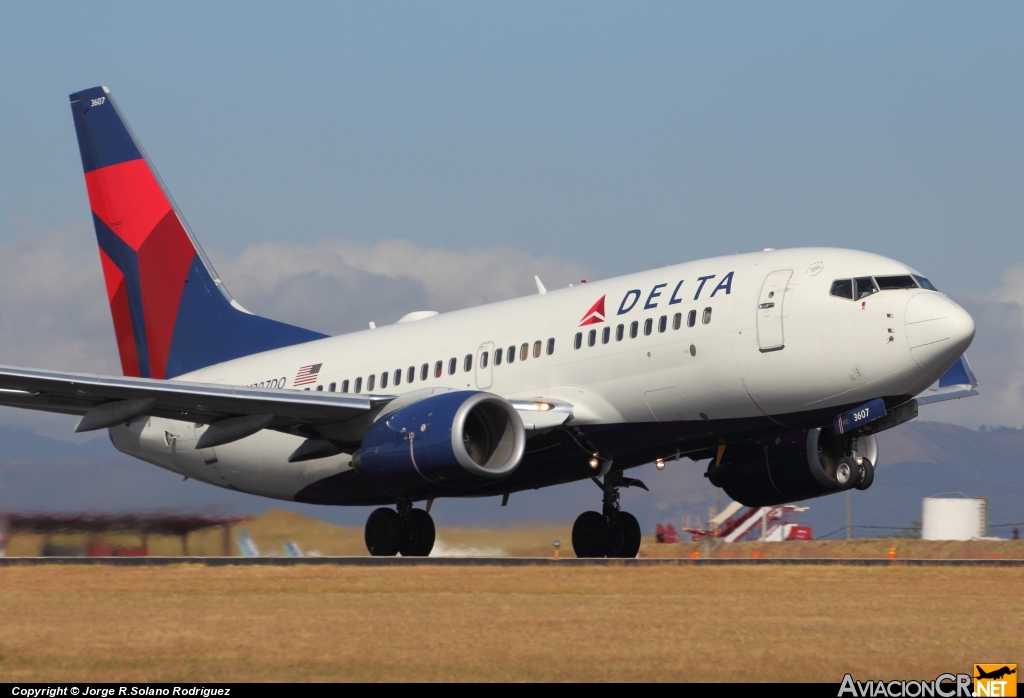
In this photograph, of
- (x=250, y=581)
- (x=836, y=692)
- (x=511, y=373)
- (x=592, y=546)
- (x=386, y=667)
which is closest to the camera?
(x=836, y=692)

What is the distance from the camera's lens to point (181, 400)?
903 inches

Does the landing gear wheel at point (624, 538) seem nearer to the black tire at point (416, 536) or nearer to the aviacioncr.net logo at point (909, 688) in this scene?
the black tire at point (416, 536)

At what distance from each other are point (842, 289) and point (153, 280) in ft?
54.1

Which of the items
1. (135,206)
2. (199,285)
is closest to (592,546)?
(199,285)

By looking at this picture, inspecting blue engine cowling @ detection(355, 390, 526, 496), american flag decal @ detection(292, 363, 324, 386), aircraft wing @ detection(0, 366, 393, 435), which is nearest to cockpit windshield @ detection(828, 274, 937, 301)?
blue engine cowling @ detection(355, 390, 526, 496)

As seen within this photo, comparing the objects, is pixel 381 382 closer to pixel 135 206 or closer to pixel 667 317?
pixel 667 317

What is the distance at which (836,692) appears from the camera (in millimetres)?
10109

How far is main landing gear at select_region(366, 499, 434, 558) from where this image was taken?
25.9 meters

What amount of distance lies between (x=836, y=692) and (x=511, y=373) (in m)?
15.1

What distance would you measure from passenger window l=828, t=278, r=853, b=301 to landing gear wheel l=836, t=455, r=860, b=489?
3309 mm

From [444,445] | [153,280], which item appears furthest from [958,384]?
[153,280]

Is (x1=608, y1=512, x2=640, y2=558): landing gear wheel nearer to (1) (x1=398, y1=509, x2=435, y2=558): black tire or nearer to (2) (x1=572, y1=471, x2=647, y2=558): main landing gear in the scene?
(2) (x1=572, y1=471, x2=647, y2=558): main landing gear

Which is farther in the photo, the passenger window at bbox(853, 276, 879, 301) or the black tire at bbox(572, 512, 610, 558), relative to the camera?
the black tire at bbox(572, 512, 610, 558)

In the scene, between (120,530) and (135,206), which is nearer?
(120,530)
